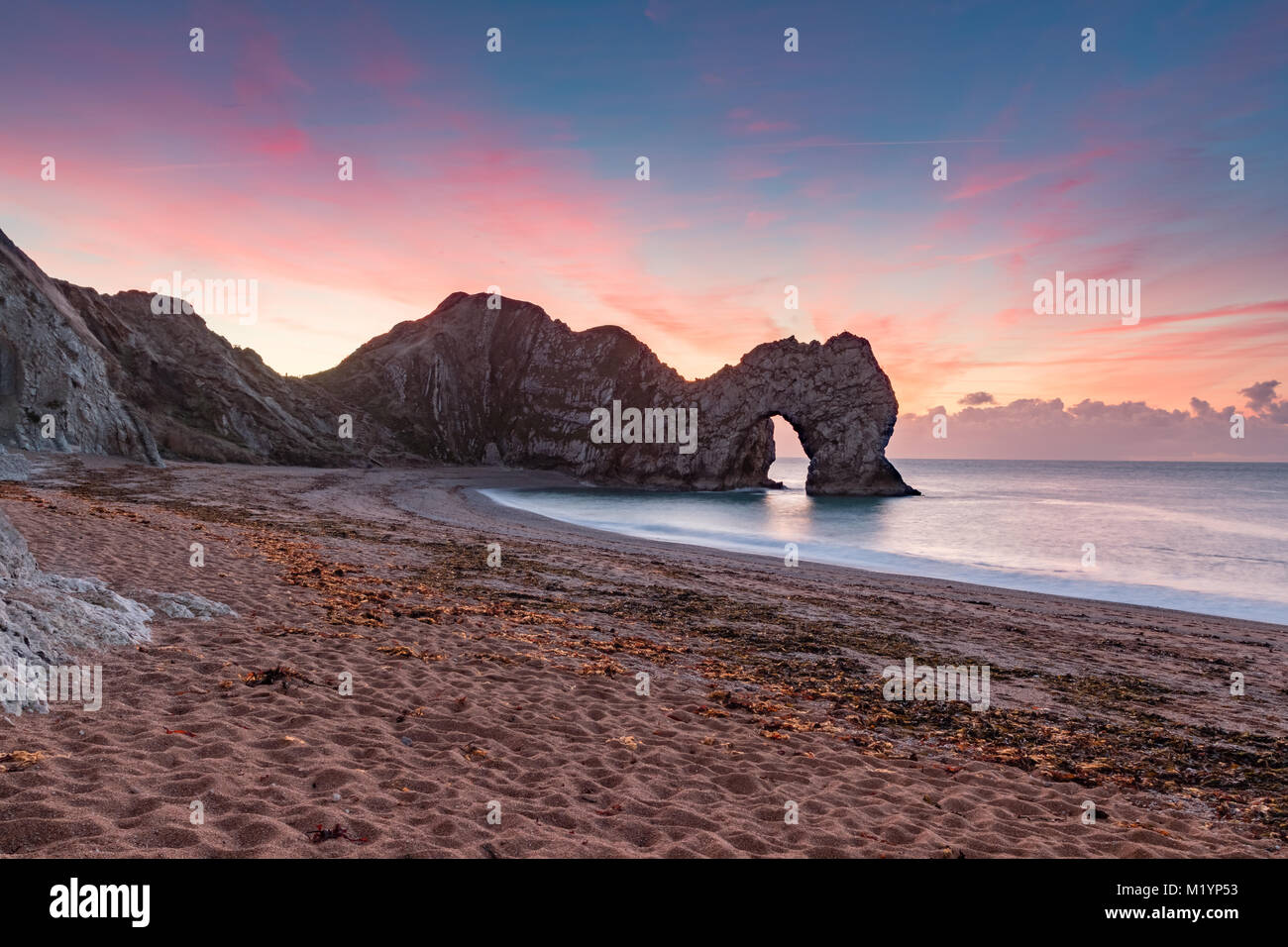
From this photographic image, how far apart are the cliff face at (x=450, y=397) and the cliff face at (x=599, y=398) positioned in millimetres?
288

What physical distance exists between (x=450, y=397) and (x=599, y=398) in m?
33.8

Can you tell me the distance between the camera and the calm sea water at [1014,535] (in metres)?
26.6

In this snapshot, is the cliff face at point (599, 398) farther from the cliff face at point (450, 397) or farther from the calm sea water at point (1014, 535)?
the calm sea water at point (1014, 535)

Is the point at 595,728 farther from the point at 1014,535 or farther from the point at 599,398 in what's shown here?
the point at 599,398

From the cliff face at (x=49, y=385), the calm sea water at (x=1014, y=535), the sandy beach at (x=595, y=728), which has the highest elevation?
the cliff face at (x=49, y=385)

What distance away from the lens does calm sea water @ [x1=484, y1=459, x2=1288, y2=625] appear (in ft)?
87.3

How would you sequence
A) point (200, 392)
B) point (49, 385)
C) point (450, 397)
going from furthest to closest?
1. point (450, 397)
2. point (200, 392)
3. point (49, 385)

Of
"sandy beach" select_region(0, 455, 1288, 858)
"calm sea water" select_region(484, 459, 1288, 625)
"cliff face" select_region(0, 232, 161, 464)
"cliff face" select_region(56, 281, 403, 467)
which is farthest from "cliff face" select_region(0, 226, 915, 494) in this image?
"sandy beach" select_region(0, 455, 1288, 858)

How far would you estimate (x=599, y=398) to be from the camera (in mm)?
117250

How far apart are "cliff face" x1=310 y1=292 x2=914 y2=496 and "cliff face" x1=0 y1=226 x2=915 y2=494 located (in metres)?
0.29

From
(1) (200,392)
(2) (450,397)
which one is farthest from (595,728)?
(2) (450,397)

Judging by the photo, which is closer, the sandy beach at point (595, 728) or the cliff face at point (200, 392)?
the sandy beach at point (595, 728)

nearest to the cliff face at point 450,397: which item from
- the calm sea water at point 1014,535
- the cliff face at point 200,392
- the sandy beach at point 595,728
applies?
the cliff face at point 200,392

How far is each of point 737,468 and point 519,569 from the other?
73673 millimetres
